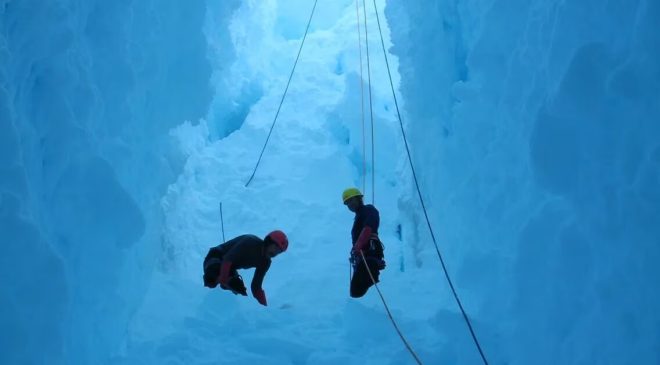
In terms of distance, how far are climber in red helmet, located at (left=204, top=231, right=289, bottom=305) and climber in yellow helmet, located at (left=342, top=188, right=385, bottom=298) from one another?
532mm

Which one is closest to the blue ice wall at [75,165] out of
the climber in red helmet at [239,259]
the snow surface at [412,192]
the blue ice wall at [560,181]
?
the snow surface at [412,192]

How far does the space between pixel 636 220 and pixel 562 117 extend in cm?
71

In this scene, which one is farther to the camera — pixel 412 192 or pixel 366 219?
pixel 412 192

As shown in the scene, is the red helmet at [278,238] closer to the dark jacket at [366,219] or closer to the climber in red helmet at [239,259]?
the climber in red helmet at [239,259]

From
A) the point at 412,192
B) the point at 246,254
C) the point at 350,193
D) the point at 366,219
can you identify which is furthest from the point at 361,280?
the point at 412,192

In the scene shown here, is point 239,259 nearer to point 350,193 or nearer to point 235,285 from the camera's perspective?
point 235,285

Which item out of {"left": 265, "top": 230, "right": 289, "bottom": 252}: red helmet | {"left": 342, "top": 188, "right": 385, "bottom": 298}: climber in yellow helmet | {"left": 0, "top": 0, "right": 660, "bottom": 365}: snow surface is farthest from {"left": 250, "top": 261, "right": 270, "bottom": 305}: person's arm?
{"left": 342, "top": 188, "right": 385, "bottom": 298}: climber in yellow helmet

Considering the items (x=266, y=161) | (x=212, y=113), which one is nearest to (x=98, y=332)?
(x=212, y=113)

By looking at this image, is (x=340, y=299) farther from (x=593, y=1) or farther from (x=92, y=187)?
(x=593, y=1)

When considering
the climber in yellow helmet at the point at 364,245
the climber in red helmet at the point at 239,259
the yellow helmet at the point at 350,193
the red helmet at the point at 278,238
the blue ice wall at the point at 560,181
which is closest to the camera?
the blue ice wall at the point at 560,181

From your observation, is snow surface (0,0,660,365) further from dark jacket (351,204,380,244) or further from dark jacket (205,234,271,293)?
dark jacket (351,204,380,244)

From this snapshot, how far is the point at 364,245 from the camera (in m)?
4.33

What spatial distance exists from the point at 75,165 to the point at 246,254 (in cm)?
136

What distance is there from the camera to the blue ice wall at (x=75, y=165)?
95.3 inches
